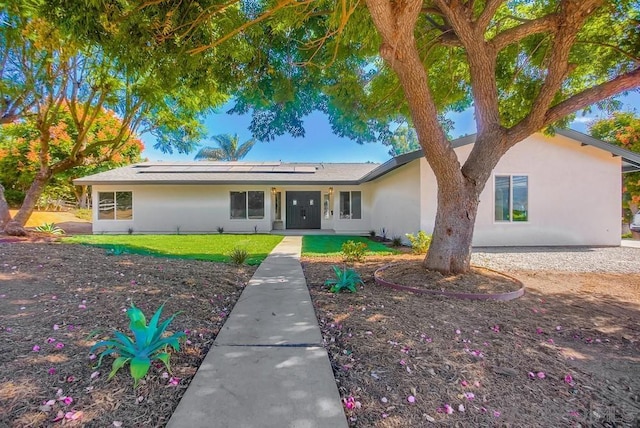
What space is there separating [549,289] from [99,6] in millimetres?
8177

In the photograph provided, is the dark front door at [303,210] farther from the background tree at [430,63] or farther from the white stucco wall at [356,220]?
the background tree at [430,63]

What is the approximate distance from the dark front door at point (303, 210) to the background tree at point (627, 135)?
19016mm

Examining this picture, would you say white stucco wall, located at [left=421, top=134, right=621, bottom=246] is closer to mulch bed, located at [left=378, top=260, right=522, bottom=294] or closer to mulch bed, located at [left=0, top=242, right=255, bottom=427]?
mulch bed, located at [left=378, top=260, right=522, bottom=294]

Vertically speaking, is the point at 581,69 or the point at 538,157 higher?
the point at 581,69

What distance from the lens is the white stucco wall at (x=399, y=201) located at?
10.6 m

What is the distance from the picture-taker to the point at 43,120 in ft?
32.9

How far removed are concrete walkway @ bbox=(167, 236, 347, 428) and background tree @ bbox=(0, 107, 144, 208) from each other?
19.0 m

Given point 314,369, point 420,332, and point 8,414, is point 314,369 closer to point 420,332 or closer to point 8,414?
point 420,332

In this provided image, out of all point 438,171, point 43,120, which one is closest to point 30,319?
point 438,171

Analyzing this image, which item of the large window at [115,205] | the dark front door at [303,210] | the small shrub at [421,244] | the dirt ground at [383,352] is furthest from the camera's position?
the dark front door at [303,210]

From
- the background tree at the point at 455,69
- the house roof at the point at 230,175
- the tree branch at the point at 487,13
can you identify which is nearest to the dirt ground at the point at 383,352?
the background tree at the point at 455,69

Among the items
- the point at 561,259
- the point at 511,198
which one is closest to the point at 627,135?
the point at 511,198

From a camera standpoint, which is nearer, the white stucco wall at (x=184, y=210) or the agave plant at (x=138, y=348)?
the agave plant at (x=138, y=348)

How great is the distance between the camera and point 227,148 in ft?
101
